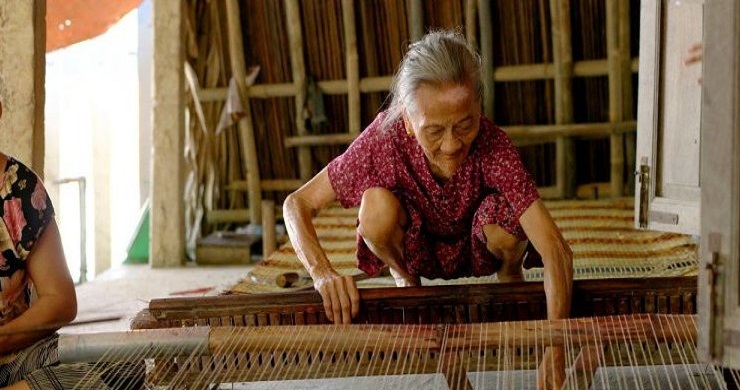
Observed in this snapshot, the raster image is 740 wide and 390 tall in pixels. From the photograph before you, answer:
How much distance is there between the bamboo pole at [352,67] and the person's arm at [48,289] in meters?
3.54

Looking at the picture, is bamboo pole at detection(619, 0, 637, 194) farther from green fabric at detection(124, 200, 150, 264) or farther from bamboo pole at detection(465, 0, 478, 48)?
green fabric at detection(124, 200, 150, 264)

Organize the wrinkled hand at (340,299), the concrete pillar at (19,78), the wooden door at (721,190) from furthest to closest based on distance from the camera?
the concrete pillar at (19,78), the wrinkled hand at (340,299), the wooden door at (721,190)

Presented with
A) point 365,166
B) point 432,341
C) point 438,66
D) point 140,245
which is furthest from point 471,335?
point 140,245

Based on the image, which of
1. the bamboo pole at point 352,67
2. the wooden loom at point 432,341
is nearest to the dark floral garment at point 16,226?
the wooden loom at point 432,341

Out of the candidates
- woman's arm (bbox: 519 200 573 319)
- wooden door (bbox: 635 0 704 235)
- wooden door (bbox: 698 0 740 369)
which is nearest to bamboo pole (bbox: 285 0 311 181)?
wooden door (bbox: 635 0 704 235)

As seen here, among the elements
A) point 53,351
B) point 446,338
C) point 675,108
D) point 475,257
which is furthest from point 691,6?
point 53,351

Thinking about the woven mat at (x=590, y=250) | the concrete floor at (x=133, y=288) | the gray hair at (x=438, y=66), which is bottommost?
the concrete floor at (x=133, y=288)

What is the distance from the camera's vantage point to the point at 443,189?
272 centimetres

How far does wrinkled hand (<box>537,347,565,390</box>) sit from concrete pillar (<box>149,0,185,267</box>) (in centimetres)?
373

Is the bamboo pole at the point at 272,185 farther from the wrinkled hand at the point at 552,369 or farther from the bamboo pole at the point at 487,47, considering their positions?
the wrinkled hand at the point at 552,369

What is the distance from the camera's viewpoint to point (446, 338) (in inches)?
75.5

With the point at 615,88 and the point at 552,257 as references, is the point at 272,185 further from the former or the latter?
the point at 552,257

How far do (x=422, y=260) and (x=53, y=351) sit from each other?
1150mm

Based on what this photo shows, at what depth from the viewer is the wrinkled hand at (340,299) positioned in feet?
7.45
